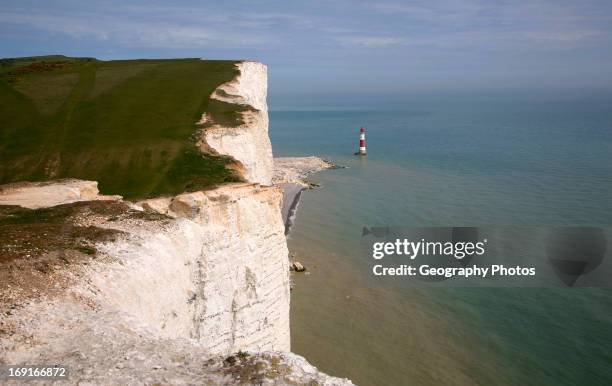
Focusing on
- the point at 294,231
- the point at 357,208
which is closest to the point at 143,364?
the point at 294,231

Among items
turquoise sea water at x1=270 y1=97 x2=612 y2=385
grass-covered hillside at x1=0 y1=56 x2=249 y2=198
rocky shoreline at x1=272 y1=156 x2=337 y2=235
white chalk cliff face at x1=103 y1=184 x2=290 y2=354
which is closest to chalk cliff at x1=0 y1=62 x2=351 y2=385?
white chalk cliff face at x1=103 y1=184 x2=290 y2=354

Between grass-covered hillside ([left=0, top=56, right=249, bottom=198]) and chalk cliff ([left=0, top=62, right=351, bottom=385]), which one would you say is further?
grass-covered hillside ([left=0, top=56, right=249, bottom=198])

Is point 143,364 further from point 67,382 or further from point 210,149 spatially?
point 210,149

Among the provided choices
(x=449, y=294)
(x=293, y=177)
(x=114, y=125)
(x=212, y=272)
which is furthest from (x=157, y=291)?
(x=293, y=177)

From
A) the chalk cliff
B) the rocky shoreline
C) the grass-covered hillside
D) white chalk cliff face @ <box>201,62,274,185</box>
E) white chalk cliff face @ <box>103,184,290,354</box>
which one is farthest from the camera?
the rocky shoreline

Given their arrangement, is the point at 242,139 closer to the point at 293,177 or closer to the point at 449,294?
the point at 449,294

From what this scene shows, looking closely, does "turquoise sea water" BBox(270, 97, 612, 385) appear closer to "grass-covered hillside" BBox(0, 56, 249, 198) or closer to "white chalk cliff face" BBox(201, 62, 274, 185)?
"white chalk cliff face" BBox(201, 62, 274, 185)
